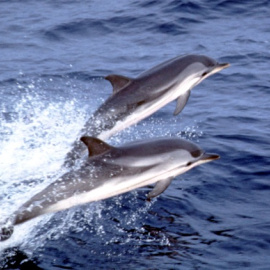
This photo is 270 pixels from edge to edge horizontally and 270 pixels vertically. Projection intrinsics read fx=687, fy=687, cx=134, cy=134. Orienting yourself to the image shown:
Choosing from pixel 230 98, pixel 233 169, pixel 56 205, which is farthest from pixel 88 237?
pixel 230 98

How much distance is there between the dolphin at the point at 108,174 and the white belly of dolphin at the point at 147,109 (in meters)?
0.99

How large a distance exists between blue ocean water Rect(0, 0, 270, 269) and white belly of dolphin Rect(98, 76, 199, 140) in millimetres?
779

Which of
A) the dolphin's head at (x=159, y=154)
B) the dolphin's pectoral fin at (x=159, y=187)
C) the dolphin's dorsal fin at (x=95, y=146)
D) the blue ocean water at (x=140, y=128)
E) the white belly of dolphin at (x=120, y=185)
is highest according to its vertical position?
the dolphin's dorsal fin at (x=95, y=146)

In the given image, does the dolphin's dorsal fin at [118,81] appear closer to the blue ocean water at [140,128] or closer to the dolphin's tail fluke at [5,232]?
the blue ocean water at [140,128]

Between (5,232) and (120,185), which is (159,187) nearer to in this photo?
(120,185)

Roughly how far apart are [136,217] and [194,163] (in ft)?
2.90

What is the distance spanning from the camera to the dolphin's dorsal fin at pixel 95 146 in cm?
675

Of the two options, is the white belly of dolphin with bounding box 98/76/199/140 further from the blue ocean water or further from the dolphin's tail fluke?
the dolphin's tail fluke

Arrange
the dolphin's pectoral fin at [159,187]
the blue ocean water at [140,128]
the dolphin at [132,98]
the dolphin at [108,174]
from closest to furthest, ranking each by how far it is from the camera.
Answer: the dolphin at [108,174]
the blue ocean water at [140,128]
the dolphin's pectoral fin at [159,187]
the dolphin at [132,98]

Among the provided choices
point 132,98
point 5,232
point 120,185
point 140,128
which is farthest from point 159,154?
point 140,128

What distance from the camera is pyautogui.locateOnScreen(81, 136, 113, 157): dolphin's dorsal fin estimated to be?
6754 millimetres

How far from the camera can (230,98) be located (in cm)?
1266

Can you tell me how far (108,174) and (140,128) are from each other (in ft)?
13.3

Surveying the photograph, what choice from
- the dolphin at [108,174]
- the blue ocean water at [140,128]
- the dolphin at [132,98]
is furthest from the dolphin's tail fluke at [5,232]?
the dolphin at [132,98]
